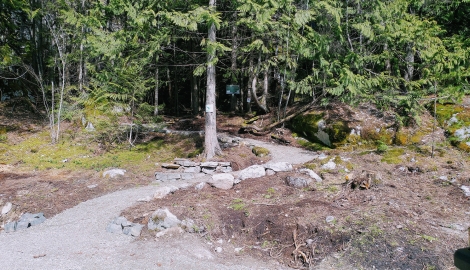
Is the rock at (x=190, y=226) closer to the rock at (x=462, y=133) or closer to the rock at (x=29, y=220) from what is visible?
the rock at (x=29, y=220)

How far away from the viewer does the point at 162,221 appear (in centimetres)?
609

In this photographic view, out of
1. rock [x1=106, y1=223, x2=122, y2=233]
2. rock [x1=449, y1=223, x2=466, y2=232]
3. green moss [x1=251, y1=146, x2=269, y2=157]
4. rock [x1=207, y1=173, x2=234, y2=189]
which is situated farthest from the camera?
green moss [x1=251, y1=146, x2=269, y2=157]

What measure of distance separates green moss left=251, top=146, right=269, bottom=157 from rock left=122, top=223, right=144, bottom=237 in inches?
245

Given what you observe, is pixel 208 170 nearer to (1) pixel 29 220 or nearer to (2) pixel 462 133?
(1) pixel 29 220

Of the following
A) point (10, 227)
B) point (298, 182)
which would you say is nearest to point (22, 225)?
point (10, 227)

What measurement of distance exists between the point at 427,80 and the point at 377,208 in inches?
268

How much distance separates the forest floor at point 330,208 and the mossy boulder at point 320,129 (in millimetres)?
2211

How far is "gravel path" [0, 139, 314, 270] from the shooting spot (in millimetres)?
4953

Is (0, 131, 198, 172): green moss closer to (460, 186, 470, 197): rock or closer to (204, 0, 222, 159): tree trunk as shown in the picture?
(204, 0, 222, 159): tree trunk

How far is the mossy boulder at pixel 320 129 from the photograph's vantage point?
12000 mm

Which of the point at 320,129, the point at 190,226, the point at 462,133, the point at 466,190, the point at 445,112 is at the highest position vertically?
the point at 445,112

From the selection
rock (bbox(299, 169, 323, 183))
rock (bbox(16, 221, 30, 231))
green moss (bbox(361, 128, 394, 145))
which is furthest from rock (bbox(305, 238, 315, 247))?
green moss (bbox(361, 128, 394, 145))

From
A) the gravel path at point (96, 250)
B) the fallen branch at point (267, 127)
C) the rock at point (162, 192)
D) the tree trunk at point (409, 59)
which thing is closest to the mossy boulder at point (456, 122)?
the tree trunk at point (409, 59)

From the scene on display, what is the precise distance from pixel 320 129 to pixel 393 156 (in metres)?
3.86
